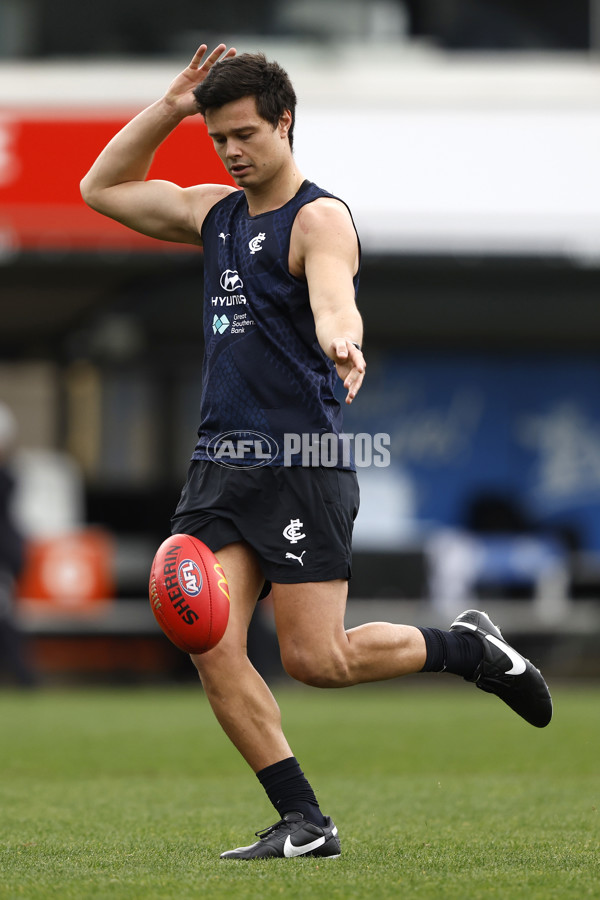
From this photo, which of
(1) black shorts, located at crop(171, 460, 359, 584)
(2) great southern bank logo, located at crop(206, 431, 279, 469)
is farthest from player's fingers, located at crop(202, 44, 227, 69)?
(1) black shorts, located at crop(171, 460, 359, 584)

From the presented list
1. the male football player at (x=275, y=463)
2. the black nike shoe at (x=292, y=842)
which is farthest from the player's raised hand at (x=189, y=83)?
the black nike shoe at (x=292, y=842)

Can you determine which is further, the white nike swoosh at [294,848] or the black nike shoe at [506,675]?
the black nike shoe at [506,675]

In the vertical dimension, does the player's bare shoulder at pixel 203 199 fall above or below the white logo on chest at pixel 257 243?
above

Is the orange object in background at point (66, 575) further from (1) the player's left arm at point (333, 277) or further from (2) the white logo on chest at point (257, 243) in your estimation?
(1) the player's left arm at point (333, 277)

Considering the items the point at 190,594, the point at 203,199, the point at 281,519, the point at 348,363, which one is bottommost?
the point at 190,594

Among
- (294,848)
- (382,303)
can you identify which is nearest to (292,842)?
(294,848)

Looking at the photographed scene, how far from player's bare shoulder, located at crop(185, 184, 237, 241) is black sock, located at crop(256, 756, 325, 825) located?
173cm

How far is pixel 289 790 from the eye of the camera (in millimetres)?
4617

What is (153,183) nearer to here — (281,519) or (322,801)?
(281,519)

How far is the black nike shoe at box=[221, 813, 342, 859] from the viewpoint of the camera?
4.55 meters

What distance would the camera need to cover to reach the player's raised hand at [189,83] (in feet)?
16.0

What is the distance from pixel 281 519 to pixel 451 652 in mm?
730

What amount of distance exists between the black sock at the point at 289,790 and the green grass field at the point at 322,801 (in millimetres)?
180

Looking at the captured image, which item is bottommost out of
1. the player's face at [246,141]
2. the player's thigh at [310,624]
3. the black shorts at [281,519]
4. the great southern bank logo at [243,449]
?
the player's thigh at [310,624]
